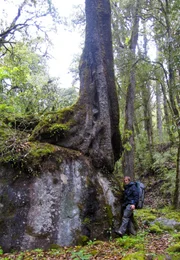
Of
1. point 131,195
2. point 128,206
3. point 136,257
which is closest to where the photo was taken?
point 136,257

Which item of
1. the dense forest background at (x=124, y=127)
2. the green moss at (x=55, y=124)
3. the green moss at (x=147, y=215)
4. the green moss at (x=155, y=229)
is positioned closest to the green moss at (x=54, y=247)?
the dense forest background at (x=124, y=127)

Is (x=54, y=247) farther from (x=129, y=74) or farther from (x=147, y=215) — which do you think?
(x=129, y=74)

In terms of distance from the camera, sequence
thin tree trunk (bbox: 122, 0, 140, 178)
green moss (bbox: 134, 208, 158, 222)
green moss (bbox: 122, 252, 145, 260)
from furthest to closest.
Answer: thin tree trunk (bbox: 122, 0, 140, 178)
green moss (bbox: 134, 208, 158, 222)
green moss (bbox: 122, 252, 145, 260)

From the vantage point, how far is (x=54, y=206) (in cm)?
623

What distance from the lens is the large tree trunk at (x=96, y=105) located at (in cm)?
762

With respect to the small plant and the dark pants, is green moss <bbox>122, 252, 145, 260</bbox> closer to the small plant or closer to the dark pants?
the small plant

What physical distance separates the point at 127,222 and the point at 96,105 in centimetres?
365

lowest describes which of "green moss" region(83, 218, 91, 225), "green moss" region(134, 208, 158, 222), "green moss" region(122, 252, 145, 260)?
"green moss" region(134, 208, 158, 222)

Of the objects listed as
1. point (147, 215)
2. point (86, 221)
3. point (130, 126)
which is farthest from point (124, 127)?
point (86, 221)

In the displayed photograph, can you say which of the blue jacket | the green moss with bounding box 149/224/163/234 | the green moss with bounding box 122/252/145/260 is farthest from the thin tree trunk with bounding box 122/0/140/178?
the green moss with bounding box 122/252/145/260

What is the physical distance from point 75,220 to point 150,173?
36.5 feet

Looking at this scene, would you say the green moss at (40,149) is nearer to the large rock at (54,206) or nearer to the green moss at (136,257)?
the large rock at (54,206)

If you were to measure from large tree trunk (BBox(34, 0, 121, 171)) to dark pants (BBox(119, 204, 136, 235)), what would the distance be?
1420mm

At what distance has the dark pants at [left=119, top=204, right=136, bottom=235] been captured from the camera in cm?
694
